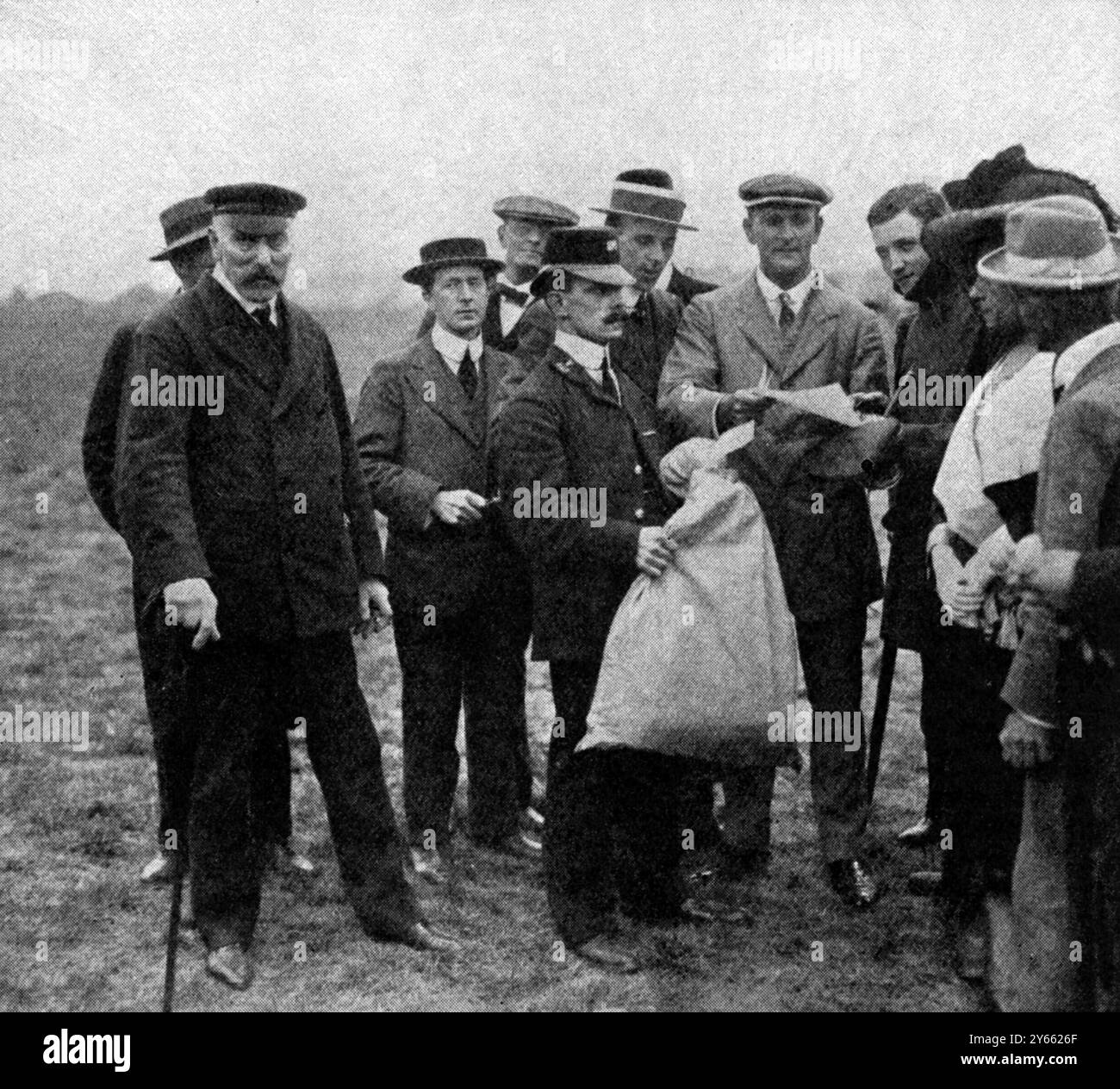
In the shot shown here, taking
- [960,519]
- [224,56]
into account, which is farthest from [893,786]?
[224,56]

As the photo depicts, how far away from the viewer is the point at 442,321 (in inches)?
223

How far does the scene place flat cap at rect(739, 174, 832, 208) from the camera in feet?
17.1

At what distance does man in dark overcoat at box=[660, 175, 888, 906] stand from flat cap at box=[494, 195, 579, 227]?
1149mm

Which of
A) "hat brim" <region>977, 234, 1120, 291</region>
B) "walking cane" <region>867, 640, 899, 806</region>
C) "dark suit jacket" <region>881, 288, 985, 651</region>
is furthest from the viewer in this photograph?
"walking cane" <region>867, 640, 899, 806</region>

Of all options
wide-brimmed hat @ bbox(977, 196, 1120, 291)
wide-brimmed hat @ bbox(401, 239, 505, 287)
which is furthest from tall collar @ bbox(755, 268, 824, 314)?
wide-brimmed hat @ bbox(977, 196, 1120, 291)

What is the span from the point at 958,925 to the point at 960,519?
134 cm

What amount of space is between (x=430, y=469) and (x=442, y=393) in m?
0.30

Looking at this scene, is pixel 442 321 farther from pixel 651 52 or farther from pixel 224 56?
pixel 224 56

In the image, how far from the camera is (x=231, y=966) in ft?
14.8

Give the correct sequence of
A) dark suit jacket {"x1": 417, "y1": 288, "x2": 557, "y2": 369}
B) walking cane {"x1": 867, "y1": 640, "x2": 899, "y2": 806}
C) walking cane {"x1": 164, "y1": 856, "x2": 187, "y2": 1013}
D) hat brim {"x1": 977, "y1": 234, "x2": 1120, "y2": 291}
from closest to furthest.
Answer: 1. hat brim {"x1": 977, "y1": 234, "x2": 1120, "y2": 291}
2. walking cane {"x1": 164, "y1": 856, "x2": 187, "y2": 1013}
3. walking cane {"x1": 867, "y1": 640, "x2": 899, "y2": 806}
4. dark suit jacket {"x1": 417, "y1": 288, "x2": 557, "y2": 369}

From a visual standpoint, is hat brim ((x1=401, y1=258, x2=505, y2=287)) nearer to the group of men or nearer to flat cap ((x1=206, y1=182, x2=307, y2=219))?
the group of men

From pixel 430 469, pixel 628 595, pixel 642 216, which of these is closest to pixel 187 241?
pixel 430 469

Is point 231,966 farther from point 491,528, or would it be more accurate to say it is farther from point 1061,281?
point 1061,281

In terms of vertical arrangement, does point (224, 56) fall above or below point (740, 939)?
above
